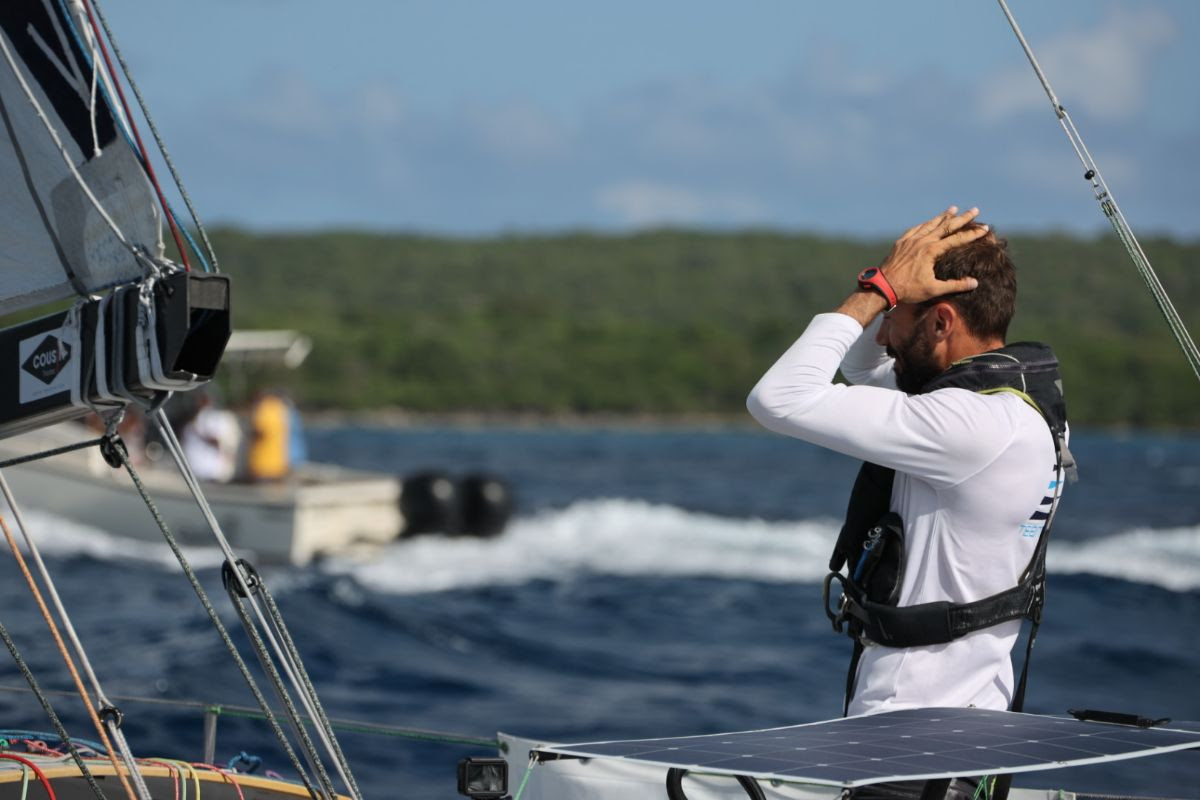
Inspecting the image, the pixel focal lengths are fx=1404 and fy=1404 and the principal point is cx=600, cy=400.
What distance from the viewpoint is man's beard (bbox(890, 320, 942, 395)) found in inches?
117

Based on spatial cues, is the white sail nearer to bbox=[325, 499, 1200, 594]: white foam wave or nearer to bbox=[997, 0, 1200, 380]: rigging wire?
bbox=[997, 0, 1200, 380]: rigging wire

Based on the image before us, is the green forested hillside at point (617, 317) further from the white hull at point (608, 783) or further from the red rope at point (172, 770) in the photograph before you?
the white hull at point (608, 783)

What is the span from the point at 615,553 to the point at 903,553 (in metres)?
17.6

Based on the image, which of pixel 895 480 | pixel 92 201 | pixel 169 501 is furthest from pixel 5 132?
pixel 169 501

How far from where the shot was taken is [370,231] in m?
Result: 192

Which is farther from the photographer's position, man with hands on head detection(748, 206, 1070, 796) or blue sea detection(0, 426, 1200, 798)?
blue sea detection(0, 426, 1200, 798)

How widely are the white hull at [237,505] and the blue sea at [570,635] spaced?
298mm

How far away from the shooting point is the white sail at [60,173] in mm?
3035

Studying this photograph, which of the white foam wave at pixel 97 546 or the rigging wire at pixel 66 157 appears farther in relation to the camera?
the white foam wave at pixel 97 546

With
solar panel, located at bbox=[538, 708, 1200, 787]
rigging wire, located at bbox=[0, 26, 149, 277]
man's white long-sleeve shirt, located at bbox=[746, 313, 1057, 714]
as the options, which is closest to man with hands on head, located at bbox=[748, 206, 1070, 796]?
man's white long-sleeve shirt, located at bbox=[746, 313, 1057, 714]

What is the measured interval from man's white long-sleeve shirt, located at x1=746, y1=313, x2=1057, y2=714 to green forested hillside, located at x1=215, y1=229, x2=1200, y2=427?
313 feet

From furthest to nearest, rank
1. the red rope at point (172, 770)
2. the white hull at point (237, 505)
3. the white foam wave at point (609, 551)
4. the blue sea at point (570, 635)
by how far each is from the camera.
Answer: the white foam wave at point (609, 551) → the white hull at point (237, 505) → the blue sea at point (570, 635) → the red rope at point (172, 770)

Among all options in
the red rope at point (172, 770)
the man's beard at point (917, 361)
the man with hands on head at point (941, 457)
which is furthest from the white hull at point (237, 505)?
the man with hands on head at point (941, 457)

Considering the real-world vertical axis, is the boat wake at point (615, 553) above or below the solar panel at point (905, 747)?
below
